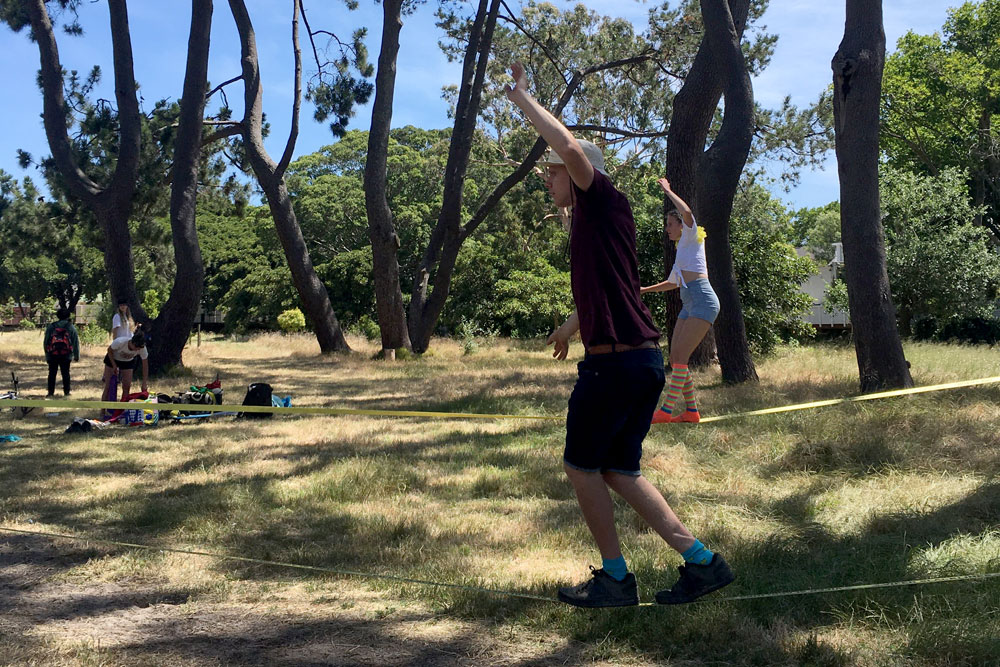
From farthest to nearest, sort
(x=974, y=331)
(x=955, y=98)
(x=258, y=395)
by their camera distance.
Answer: (x=955, y=98)
(x=974, y=331)
(x=258, y=395)

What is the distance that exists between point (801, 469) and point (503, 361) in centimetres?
1463

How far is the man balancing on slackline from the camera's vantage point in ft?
11.2

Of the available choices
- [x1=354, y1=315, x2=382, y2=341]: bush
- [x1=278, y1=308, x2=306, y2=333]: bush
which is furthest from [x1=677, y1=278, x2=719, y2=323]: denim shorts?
[x1=278, y1=308, x2=306, y2=333]: bush

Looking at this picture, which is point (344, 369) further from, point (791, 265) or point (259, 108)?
point (791, 265)

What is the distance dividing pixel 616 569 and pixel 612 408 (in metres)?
0.70

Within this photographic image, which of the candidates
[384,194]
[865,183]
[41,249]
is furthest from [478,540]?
[41,249]

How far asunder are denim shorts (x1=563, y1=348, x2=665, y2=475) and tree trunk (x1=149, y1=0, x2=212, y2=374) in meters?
15.7

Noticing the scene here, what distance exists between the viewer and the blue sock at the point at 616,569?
3.54m

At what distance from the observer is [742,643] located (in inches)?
139

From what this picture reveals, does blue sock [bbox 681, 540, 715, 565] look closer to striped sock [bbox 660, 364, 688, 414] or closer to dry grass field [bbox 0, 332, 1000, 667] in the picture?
dry grass field [bbox 0, 332, 1000, 667]

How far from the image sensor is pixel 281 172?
2217 cm

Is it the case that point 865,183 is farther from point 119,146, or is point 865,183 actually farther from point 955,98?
point 955,98

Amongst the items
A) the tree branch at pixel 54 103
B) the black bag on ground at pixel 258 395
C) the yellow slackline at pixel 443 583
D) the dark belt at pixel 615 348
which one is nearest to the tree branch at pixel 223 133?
the tree branch at pixel 54 103

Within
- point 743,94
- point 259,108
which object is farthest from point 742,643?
point 259,108
